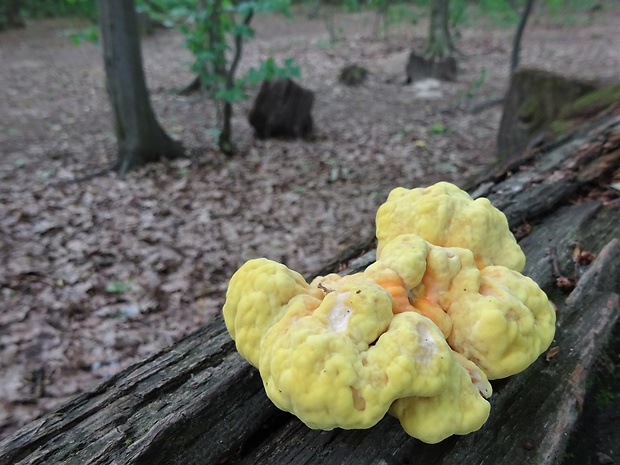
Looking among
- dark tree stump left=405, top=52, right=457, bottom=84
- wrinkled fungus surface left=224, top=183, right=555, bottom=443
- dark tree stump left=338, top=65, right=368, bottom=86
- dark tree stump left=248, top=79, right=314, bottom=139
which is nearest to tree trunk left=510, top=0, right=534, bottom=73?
dark tree stump left=405, top=52, right=457, bottom=84

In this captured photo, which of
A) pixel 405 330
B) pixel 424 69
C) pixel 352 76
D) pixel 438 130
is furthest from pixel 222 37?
pixel 424 69

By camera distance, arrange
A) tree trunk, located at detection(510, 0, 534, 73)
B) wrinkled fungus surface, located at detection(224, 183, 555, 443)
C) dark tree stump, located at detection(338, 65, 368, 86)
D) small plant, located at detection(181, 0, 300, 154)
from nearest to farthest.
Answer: wrinkled fungus surface, located at detection(224, 183, 555, 443)
small plant, located at detection(181, 0, 300, 154)
tree trunk, located at detection(510, 0, 534, 73)
dark tree stump, located at detection(338, 65, 368, 86)

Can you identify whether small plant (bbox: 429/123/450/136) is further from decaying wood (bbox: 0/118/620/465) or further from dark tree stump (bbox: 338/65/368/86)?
decaying wood (bbox: 0/118/620/465)

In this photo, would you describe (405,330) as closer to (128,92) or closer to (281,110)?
(128,92)

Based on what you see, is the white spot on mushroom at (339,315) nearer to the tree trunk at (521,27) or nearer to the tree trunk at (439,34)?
the tree trunk at (521,27)

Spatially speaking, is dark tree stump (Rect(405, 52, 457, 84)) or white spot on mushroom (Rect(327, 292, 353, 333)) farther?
dark tree stump (Rect(405, 52, 457, 84))

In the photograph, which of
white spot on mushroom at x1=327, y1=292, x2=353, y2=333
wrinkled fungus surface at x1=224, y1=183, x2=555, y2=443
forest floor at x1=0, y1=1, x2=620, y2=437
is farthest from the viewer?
forest floor at x1=0, y1=1, x2=620, y2=437

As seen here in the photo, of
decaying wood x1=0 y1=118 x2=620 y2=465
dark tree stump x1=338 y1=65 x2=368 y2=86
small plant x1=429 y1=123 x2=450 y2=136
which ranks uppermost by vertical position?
dark tree stump x1=338 y1=65 x2=368 y2=86

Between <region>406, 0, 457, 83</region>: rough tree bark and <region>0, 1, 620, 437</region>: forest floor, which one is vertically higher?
<region>406, 0, 457, 83</region>: rough tree bark

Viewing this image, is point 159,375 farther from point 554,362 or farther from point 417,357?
point 554,362
